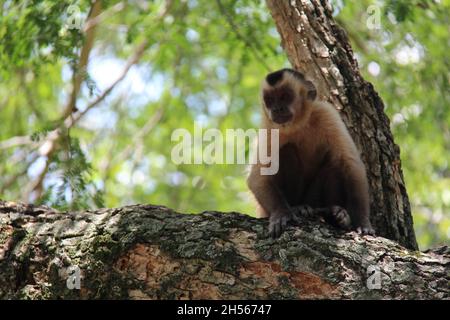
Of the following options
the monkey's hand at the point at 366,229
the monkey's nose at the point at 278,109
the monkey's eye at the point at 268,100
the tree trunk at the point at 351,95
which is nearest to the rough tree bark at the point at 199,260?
the monkey's hand at the point at 366,229

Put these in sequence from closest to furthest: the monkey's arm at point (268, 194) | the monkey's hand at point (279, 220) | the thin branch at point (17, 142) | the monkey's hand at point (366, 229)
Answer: the monkey's hand at point (279, 220), the monkey's hand at point (366, 229), the monkey's arm at point (268, 194), the thin branch at point (17, 142)

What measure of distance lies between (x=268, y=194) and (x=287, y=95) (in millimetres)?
1532

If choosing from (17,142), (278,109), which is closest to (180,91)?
(17,142)

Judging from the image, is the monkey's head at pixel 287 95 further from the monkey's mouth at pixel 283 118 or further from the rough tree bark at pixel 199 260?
the rough tree bark at pixel 199 260

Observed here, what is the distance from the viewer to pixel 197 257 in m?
5.18

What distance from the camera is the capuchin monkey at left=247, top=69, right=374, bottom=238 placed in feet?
24.1

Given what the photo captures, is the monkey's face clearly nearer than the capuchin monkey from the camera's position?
No

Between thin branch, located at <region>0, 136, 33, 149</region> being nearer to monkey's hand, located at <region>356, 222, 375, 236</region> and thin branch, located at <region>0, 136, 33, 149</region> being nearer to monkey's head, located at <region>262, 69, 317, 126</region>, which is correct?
monkey's head, located at <region>262, 69, 317, 126</region>

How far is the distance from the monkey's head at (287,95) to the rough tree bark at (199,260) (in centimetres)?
283

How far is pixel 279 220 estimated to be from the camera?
5.94 m

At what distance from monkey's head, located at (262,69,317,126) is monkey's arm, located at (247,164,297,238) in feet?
2.70

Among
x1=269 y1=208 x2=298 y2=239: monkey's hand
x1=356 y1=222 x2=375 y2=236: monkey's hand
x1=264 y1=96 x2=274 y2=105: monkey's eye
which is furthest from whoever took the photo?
x1=264 y1=96 x2=274 y2=105: monkey's eye

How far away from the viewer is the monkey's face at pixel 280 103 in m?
8.17

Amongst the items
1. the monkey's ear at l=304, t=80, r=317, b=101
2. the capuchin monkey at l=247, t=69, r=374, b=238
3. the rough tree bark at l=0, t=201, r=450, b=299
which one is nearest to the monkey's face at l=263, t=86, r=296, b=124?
the capuchin monkey at l=247, t=69, r=374, b=238
